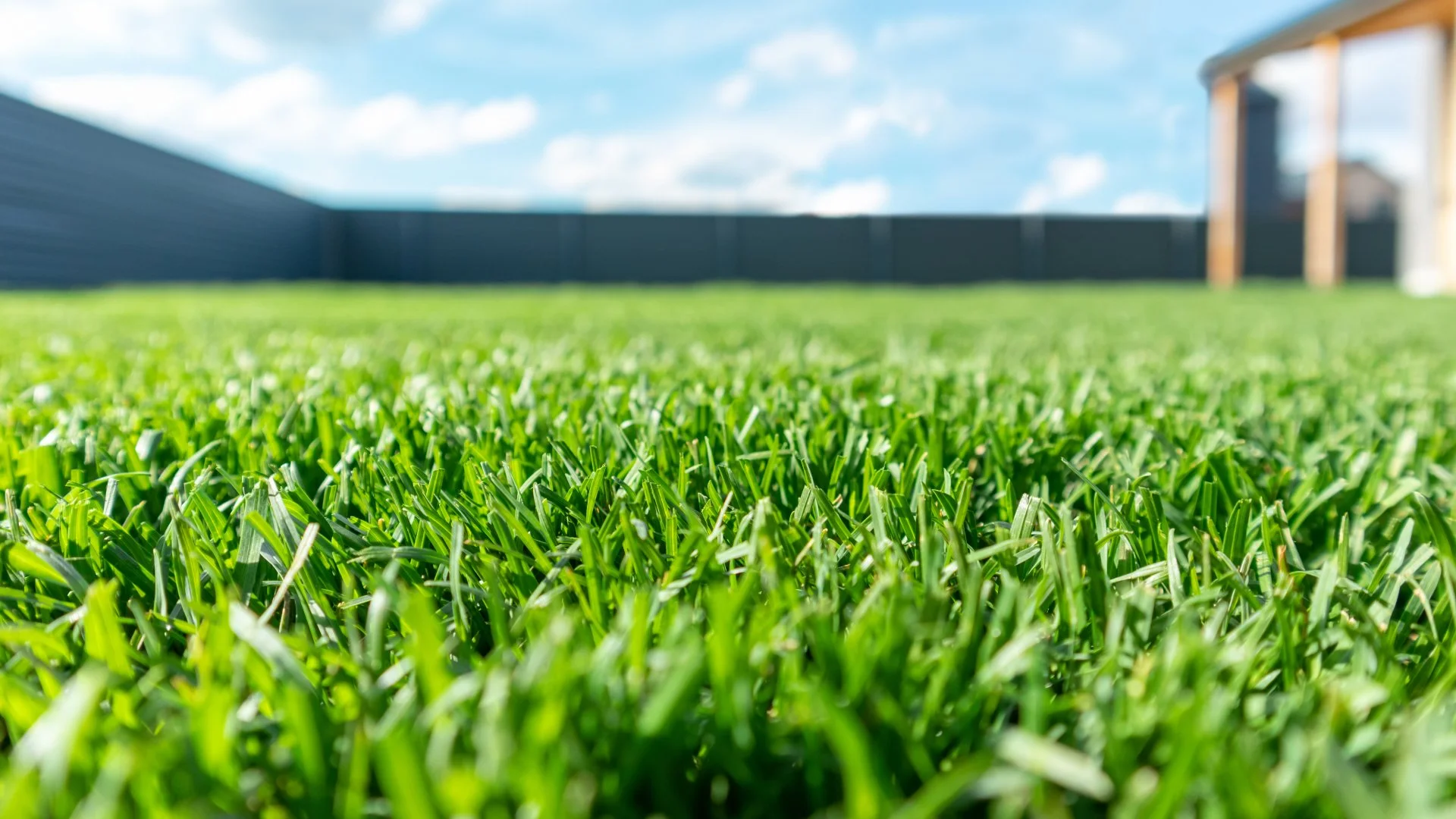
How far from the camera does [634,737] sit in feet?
1.24

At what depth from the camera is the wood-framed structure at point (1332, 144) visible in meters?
11.1

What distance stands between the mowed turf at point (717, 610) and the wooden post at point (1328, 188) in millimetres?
12860

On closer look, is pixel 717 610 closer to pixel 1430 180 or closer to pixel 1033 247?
pixel 1430 180

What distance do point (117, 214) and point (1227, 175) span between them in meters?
16.8

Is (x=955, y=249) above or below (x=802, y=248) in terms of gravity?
below

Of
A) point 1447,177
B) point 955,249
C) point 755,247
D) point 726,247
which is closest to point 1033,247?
point 955,249

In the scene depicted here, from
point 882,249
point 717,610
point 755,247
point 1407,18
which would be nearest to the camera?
point 717,610

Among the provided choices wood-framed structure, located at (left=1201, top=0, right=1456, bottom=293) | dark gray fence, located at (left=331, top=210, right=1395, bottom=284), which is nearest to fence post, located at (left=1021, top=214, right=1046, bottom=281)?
dark gray fence, located at (left=331, top=210, right=1395, bottom=284)

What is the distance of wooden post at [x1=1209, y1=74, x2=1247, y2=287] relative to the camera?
12.9 metres

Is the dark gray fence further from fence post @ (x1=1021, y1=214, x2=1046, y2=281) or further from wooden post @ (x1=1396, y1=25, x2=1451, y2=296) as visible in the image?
wooden post @ (x1=1396, y1=25, x2=1451, y2=296)

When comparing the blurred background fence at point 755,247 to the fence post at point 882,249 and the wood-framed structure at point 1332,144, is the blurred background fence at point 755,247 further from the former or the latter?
the wood-framed structure at point 1332,144

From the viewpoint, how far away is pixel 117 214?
15258 millimetres

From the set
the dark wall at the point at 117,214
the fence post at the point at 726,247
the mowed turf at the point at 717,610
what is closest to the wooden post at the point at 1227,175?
the fence post at the point at 726,247

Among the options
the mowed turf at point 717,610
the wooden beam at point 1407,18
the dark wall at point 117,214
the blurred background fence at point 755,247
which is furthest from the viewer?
the blurred background fence at point 755,247
